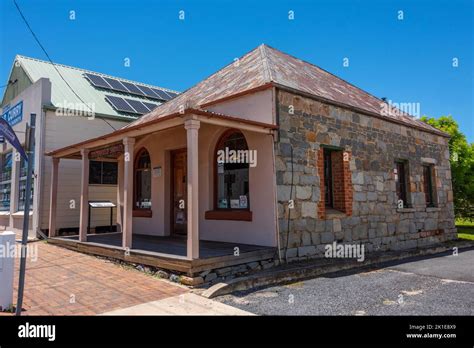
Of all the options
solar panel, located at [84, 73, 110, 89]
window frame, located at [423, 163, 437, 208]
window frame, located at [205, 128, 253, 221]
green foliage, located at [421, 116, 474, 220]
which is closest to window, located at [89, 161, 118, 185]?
solar panel, located at [84, 73, 110, 89]

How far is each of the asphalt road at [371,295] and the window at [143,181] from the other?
6279mm

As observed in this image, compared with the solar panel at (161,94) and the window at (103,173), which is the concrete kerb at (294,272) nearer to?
the window at (103,173)

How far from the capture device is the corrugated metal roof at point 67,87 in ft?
41.3

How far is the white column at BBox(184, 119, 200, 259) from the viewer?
222 inches

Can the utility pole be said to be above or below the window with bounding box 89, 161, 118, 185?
below

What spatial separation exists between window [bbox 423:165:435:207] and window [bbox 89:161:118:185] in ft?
36.1

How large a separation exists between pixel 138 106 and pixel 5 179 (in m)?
6.38

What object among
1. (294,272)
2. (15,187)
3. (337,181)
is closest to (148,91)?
(15,187)

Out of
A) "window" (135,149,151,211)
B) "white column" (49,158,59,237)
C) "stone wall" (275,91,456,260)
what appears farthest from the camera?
"window" (135,149,151,211)

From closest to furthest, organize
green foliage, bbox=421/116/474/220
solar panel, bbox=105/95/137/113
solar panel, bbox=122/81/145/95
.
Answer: solar panel, bbox=105/95/137/113 → solar panel, bbox=122/81/145/95 → green foliage, bbox=421/116/474/220

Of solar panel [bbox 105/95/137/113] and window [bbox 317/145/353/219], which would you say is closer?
window [bbox 317/145/353/219]

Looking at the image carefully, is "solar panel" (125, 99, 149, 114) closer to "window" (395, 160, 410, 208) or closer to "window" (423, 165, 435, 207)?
"window" (395, 160, 410, 208)

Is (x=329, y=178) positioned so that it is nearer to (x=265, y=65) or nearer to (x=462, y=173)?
(x=265, y=65)
